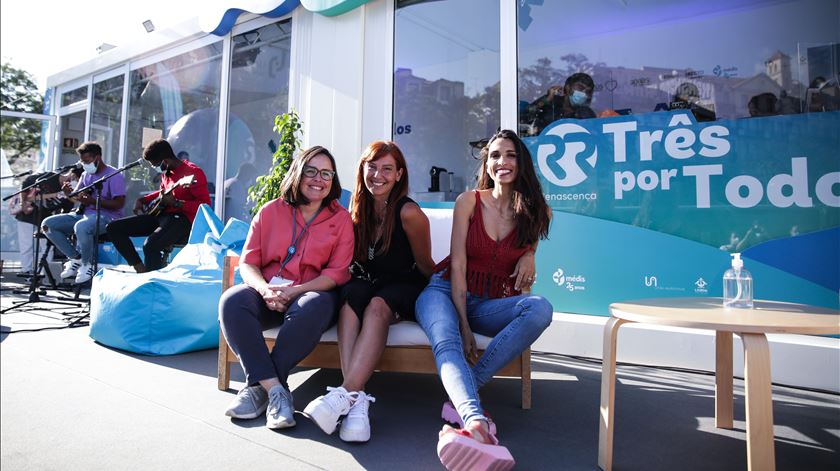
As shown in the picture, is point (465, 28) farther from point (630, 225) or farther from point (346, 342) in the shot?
point (346, 342)

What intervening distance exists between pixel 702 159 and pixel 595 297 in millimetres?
1107

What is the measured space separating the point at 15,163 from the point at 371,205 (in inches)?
279

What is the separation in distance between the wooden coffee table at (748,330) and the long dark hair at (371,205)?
1037 mm

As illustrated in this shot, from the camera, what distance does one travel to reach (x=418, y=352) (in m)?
2.11

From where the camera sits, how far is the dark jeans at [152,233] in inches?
165

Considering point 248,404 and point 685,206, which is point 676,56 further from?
point 248,404

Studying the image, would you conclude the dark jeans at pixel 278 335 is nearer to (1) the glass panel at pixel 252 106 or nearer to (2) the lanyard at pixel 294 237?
(2) the lanyard at pixel 294 237

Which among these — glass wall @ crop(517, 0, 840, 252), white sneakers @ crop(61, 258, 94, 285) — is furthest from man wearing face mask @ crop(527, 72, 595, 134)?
white sneakers @ crop(61, 258, 94, 285)

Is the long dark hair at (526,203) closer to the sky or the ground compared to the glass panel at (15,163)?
closer to the ground

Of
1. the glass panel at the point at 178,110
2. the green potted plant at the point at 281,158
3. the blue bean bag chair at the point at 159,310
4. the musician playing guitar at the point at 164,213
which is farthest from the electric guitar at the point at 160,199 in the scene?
the glass panel at the point at 178,110

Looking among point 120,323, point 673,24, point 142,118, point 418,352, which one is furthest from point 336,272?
point 142,118

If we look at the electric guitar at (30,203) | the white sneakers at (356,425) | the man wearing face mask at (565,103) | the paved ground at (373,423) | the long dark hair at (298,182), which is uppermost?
the man wearing face mask at (565,103)

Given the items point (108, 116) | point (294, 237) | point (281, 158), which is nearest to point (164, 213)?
point (281, 158)

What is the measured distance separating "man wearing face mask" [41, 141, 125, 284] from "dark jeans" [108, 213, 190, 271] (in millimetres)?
396
